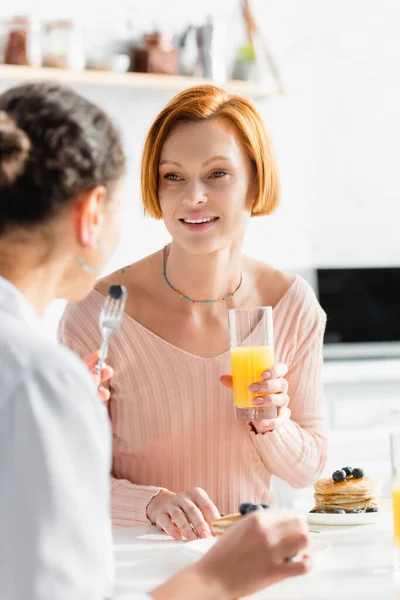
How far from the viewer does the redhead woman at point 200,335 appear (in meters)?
2.16

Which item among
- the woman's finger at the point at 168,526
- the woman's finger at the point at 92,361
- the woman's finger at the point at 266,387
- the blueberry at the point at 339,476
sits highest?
the woman's finger at the point at 92,361

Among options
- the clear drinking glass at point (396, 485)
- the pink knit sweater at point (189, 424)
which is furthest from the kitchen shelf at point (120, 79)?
the clear drinking glass at point (396, 485)

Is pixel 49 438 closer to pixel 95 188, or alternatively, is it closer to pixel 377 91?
pixel 95 188

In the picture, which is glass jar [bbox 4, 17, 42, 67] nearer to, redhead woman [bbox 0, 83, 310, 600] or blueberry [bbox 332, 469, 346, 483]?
blueberry [bbox 332, 469, 346, 483]

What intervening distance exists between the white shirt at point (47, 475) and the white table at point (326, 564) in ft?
1.28

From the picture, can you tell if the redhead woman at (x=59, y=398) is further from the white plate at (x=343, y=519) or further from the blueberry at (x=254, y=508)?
the white plate at (x=343, y=519)

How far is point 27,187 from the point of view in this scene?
1.09 metres

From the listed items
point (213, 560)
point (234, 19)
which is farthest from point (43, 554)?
point (234, 19)

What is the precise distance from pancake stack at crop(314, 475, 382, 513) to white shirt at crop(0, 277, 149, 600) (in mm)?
942

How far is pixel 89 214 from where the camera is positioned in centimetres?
114

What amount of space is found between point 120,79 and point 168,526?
8.96ft

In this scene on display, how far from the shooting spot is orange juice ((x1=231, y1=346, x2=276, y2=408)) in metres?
2.00

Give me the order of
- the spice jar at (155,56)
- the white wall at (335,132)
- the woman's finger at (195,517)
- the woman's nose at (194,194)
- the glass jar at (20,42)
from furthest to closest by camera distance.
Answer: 1. the white wall at (335,132)
2. the spice jar at (155,56)
3. the glass jar at (20,42)
4. the woman's nose at (194,194)
5. the woman's finger at (195,517)

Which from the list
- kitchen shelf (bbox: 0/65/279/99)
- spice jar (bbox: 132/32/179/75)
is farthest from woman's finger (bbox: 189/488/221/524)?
spice jar (bbox: 132/32/179/75)
